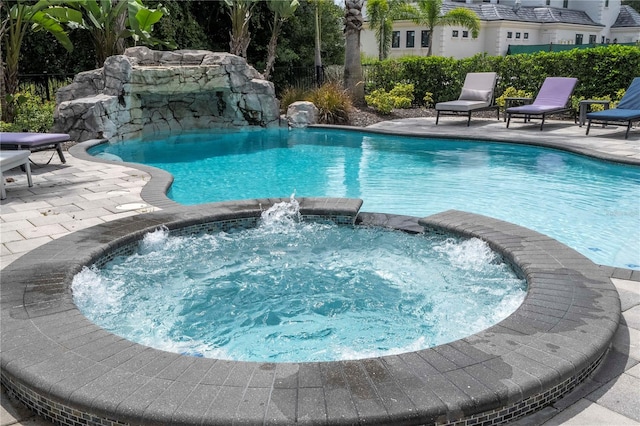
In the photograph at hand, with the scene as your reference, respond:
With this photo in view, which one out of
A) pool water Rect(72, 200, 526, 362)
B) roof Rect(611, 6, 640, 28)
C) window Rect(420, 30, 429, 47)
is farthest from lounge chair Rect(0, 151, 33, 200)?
roof Rect(611, 6, 640, 28)

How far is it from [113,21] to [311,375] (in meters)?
15.9

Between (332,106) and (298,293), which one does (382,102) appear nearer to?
(332,106)

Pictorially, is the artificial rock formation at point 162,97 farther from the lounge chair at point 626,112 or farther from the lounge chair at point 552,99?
the lounge chair at point 626,112

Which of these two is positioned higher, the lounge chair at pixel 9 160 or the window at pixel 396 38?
the window at pixel 396 38

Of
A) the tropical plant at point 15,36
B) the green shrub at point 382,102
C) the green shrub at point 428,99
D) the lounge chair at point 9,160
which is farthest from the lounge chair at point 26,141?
the green shrub at point 428,99

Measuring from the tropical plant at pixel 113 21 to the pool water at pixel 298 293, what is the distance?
11.8m

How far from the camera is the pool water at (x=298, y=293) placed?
Result: 394cm

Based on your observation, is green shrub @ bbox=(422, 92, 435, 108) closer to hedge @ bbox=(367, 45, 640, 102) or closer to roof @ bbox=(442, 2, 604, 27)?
hedge @ bbox=(367, 45, 640, 102)

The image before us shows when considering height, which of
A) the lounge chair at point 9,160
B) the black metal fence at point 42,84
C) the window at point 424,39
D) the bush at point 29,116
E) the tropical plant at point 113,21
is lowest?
the lounge chair at point 9,160

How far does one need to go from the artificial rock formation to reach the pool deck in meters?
2.60

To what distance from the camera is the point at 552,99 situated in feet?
45.9

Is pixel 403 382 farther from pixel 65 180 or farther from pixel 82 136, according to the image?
pixel 82 136

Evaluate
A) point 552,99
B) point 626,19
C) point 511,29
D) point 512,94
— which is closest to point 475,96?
point 512,94

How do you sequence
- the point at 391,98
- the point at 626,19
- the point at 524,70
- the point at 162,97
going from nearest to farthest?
the point at 162,97 < the point at 524,70 < the point at 391,98 < the point at 626,19
